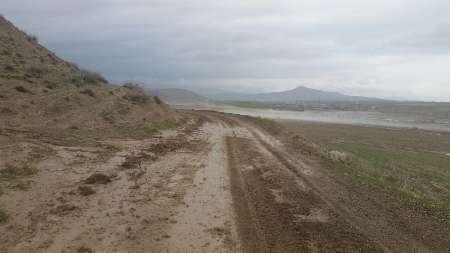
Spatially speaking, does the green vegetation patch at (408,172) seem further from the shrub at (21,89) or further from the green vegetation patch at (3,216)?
the shrub at (21,89)

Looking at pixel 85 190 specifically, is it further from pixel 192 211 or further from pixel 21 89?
pixel 21 89

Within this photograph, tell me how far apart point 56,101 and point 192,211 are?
1444 cm

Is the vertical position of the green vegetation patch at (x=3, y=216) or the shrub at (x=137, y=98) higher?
the shrub at (x=137, y=98)

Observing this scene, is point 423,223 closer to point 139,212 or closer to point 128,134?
point 139,212

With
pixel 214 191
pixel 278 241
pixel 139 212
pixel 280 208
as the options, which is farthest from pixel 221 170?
pixel 278 241

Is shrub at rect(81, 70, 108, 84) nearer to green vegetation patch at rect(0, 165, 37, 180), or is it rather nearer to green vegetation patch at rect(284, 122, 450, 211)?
green vegetation patch at rect(284, 122, 450, 211)

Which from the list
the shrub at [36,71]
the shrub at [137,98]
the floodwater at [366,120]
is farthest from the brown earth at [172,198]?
the floodwater at [366,120]

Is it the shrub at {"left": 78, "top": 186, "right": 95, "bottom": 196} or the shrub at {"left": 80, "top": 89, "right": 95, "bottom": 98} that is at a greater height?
the shrub at {"left": 80, "top": 89, "right": 95, "bottom": 98}

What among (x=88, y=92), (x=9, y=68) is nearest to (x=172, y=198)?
(x=88, y=92)

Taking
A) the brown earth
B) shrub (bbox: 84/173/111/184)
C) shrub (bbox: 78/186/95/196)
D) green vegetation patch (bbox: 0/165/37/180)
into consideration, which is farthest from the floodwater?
shrub (bbox: 78/186/95/196)

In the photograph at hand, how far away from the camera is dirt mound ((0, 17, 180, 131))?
18.3 metres

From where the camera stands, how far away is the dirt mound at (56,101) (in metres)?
18.3

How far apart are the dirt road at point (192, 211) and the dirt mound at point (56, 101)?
4.88 metres

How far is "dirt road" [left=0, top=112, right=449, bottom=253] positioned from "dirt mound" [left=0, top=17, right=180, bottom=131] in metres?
4.88
